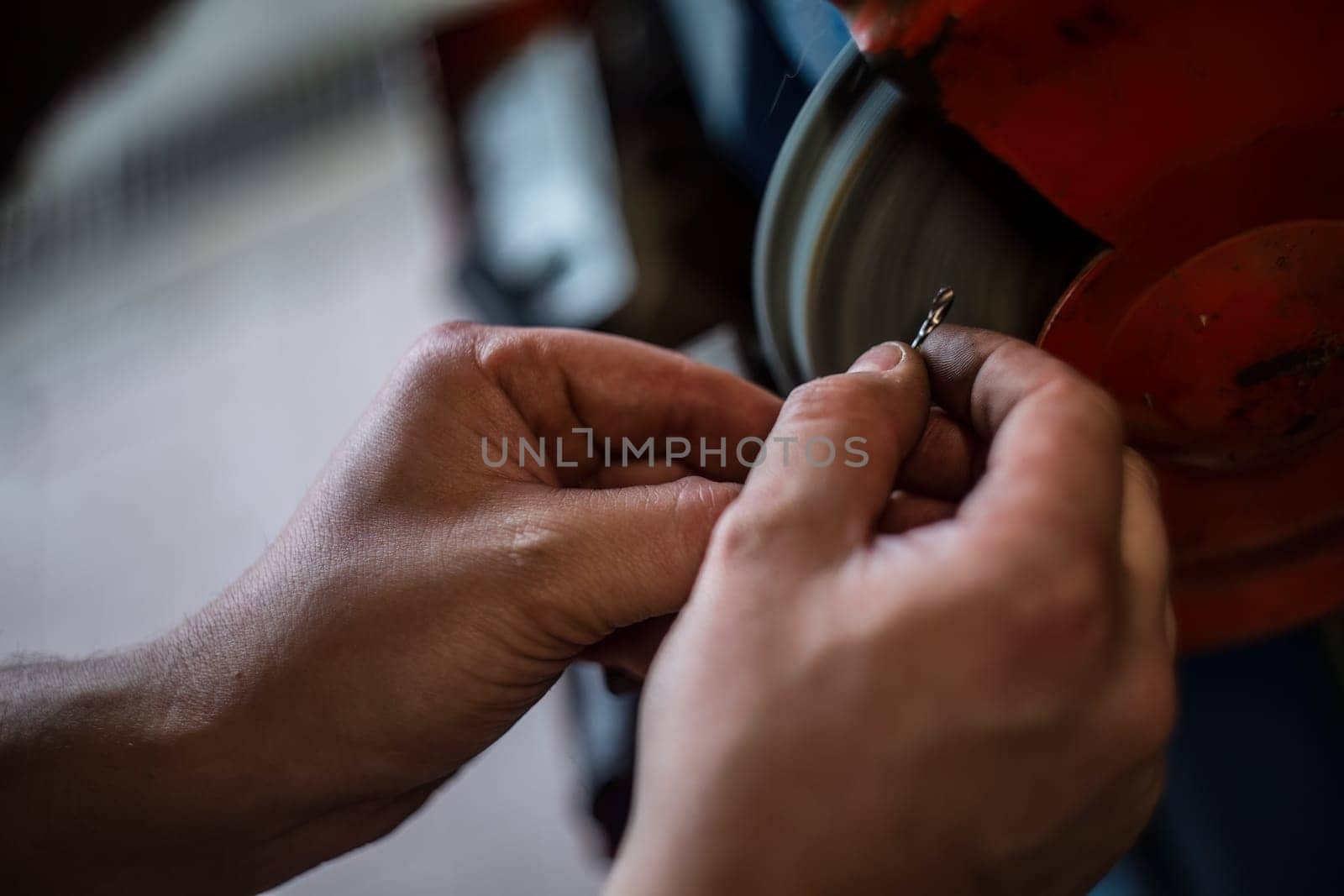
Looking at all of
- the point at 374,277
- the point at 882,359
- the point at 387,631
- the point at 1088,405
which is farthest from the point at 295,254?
the point at 1088,405

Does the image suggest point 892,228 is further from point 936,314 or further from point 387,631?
point 387,631

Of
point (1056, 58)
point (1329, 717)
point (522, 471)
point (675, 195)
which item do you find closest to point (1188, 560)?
point (1329, 717)

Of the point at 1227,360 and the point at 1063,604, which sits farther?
the point at 1227,360

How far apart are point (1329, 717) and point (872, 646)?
22.7 inches

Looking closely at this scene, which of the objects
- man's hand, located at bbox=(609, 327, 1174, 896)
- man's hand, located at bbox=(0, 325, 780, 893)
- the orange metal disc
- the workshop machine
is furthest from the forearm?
the orange metal disc

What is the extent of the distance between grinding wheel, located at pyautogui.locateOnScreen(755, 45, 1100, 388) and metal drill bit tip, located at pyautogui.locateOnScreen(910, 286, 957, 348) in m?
0.02

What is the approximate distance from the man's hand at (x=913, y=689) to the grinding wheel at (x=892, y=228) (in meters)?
0.20

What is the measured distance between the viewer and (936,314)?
585mm

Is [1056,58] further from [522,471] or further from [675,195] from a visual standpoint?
[675,195]

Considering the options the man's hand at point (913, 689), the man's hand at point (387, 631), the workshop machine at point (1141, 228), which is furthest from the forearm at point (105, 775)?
the workshop machine at point (1141, 228)

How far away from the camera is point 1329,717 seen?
0.74 m

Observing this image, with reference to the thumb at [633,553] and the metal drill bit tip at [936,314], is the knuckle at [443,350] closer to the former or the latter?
the thumb at [633,553]

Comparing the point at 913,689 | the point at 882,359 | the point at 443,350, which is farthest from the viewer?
the point at 443,350

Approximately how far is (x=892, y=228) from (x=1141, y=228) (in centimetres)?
15
